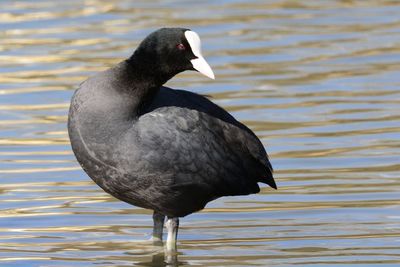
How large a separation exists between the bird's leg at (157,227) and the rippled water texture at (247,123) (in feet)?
0.21

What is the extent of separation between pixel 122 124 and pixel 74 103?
31cm

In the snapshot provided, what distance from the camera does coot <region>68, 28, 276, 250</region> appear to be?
7.23 meters

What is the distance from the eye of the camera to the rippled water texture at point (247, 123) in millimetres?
7902

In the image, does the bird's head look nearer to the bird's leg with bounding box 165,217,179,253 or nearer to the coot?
the coot

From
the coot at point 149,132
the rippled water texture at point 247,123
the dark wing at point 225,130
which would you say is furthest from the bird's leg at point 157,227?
the dark wing at point 225,130

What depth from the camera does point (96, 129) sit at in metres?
7.25

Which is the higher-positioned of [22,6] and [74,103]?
[74,103]

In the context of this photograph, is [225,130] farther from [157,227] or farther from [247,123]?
[247,123]

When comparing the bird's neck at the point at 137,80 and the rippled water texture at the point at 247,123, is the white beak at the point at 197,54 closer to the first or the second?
the bird's neck at the point at 137,80

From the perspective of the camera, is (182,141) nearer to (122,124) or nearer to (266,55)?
(122,124)

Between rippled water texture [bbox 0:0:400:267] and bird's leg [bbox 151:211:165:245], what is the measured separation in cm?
6

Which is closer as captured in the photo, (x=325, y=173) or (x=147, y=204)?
(x=147, y=204)

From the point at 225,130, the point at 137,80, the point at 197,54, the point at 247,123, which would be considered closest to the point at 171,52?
the point at 197,54

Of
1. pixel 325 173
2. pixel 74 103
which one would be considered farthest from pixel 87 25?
pixel 74 103
